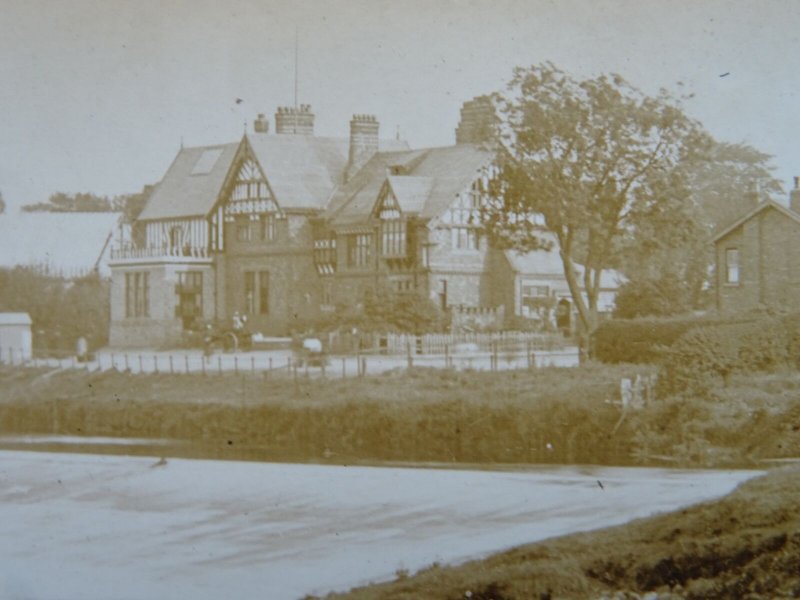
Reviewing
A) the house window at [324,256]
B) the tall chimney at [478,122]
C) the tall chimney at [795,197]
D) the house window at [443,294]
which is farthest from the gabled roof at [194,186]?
the tall chimney at [795,197]

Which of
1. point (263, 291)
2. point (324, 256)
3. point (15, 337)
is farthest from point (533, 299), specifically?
point (15, 337)

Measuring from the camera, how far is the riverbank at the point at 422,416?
10547mm

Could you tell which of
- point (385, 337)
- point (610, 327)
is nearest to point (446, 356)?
point (385, 337)

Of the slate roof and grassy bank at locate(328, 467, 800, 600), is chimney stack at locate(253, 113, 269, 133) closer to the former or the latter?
the slate roof

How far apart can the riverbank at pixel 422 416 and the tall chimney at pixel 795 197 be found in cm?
132

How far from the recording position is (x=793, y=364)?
33.3ft

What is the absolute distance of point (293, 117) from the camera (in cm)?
1257

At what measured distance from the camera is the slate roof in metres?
17.7

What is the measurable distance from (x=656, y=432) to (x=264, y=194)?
8.98 m

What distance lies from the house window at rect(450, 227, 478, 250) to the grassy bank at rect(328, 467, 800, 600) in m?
7.60

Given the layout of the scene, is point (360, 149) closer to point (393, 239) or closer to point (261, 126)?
point (261, 126)

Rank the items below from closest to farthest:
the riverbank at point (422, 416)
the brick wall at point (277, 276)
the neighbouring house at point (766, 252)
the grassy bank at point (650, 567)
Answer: the grassy bank at point (650, 567)
the neighbouring house at point (766, 252)
the riverbank at point (422, 416)
the brick wall at point (277, 276)

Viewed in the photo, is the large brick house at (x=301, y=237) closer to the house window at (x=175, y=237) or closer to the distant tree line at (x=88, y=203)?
the house window at (x=175, y=237)

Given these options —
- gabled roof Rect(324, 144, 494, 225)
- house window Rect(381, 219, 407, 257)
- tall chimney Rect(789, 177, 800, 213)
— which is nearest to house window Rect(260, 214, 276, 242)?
gabled roof Rect(324, 144, 494, 225)
